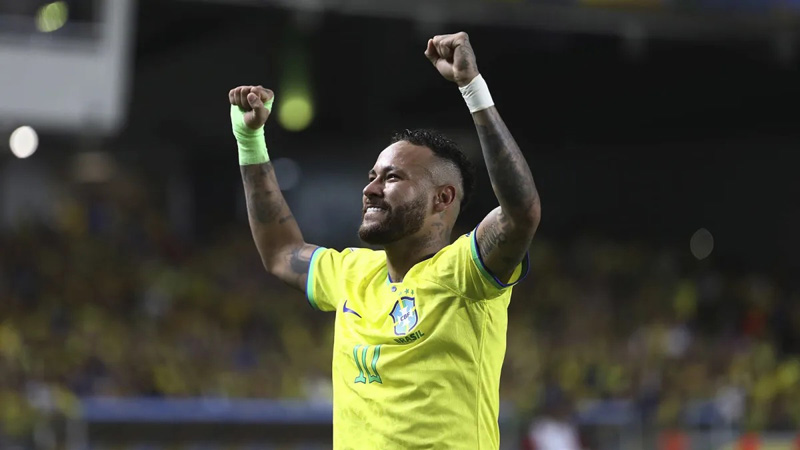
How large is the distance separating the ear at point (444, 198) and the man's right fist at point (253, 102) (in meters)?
0.83

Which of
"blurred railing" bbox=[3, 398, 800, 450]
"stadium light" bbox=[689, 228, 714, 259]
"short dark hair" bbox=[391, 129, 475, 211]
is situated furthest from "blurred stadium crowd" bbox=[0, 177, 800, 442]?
"short dark hair" bbox=[391, 129, 475, 211]

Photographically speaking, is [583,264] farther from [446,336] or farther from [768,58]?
[446,336]

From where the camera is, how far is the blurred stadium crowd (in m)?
13.6

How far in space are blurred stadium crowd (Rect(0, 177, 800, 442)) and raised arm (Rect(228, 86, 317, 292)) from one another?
766 centimetres

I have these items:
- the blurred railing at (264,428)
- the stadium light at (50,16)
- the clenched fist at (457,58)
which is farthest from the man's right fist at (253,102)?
the stadium light at (50,16)

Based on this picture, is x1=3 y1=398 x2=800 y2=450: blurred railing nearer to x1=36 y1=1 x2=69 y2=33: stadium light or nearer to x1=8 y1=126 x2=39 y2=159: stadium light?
x1=36 y1=1 x2=69 y2=33: stadium light

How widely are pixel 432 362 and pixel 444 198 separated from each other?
1.96ft

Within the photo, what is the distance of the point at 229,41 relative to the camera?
20844 millimetres

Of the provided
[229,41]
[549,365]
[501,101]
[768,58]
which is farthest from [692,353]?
[229,41]

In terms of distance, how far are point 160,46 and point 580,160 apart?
10.2 metres

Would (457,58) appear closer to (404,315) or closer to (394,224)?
(394,224)

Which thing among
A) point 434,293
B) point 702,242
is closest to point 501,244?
point 434,293

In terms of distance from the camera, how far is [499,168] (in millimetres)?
3502

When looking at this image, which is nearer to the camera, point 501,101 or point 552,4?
point 552,4
